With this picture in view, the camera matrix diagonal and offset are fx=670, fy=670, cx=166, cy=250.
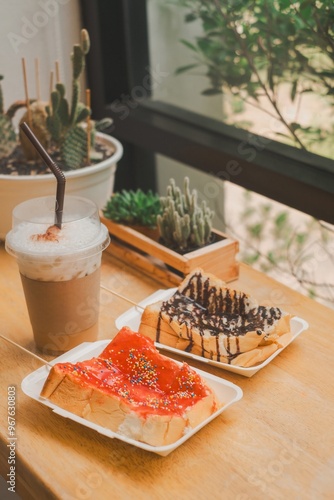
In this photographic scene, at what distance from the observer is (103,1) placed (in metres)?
1.89

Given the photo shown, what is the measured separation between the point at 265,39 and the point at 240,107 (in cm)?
29

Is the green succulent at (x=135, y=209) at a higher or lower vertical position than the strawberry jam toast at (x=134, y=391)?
higher

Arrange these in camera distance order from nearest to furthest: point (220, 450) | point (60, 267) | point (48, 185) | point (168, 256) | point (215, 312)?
point (220, 450), point (60, 267), point (215, 312), point (168, 256), point (48, 185)

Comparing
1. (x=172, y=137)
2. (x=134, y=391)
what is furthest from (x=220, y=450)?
(x=172, y=137)

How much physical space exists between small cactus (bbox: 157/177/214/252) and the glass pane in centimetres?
36

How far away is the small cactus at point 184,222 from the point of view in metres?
1.41

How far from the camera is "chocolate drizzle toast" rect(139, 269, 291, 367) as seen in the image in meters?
1.14

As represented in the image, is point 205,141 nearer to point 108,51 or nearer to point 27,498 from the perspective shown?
point 108,51

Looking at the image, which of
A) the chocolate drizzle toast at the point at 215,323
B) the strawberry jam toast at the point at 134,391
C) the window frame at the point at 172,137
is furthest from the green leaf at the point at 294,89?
the strawberry jam toast at the point at 134,391

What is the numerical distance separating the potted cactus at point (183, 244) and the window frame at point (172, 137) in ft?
0.72

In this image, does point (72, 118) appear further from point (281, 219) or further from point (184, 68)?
point (281, 219)

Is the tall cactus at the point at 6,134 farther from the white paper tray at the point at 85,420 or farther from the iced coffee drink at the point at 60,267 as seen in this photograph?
the white paper tray at the point at 85,420

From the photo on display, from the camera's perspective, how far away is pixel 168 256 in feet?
4.61

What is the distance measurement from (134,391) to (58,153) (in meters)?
0.78
